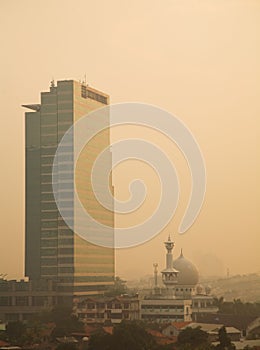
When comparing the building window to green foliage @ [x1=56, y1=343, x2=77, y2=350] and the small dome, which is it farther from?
the small dome

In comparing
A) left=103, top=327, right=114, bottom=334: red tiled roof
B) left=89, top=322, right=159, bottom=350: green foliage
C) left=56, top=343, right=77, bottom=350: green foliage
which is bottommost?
left=56, top=343, right=77, bottom=350: green foliage

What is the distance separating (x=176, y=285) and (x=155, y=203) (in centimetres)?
41

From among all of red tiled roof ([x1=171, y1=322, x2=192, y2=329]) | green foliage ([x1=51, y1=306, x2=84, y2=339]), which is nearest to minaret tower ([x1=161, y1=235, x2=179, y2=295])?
red tiled roof ([x1=171, y1=322, x2=192, y2=329])

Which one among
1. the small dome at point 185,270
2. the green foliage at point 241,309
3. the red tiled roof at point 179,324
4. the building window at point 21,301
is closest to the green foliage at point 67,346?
the building window at point 21,301

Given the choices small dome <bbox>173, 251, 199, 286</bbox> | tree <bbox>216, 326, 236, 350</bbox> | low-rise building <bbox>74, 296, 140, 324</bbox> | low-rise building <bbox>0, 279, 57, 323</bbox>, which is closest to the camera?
tree <bbox>216, 326, 236, 350</bbox>

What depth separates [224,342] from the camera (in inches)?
180

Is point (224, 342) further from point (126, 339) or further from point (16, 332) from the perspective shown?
point (16, 332)

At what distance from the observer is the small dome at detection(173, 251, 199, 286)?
4.66 metres

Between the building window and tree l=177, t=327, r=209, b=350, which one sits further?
the building window

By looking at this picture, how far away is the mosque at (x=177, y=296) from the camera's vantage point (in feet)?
15.3

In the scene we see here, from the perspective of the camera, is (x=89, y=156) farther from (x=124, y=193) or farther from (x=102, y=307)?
(x=102, y=307)

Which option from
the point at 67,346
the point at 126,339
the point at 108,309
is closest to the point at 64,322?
the point at 67,346

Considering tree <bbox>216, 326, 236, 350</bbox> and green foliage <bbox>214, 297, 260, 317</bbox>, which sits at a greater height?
green foliage <bbox>214, 297, 260, 317</bbox>

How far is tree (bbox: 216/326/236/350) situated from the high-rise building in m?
0.61
